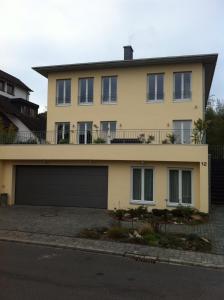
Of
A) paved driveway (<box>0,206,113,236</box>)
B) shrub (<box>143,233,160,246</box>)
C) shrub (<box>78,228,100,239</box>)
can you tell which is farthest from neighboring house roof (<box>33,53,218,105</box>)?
shrub (<box>143,233,160,246</box>)

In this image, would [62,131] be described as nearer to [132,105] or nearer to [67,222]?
[132,105]

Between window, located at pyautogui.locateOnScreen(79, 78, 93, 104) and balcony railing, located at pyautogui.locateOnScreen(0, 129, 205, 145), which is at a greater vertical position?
window, located at pyautogui.locateOnScreen(79, 78, 93, 104)

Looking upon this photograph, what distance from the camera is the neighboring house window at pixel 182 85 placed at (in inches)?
830

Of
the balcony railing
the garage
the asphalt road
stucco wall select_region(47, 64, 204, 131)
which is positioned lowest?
the asphalt road

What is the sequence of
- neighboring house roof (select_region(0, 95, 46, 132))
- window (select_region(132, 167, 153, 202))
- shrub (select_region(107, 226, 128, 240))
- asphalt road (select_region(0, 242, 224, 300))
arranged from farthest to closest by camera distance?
neighboring house roof (select_region(0, 95, 46, 132)) → window (select_region(132, 167, 153, 202)) → shrub (select_region(107, 226, 128, 240)) → asphalt road (select_region(0, 242, 224, 300))

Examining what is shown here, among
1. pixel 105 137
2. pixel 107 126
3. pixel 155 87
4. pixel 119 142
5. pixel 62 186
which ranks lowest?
pixel 62 186

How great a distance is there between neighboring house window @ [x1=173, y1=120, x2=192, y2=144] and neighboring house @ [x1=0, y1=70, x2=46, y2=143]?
825 centimetres

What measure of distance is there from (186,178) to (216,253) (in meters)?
7.60

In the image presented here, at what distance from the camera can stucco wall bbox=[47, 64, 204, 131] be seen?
20.9 m

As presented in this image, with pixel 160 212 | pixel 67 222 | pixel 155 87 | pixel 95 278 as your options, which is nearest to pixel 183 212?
pixel 160 212

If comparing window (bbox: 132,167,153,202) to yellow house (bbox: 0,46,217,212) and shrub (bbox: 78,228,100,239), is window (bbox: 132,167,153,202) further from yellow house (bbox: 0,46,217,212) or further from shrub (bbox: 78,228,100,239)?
shrub (bbox: 78,228,100,239)

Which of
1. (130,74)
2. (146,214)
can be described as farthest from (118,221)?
(130,74)

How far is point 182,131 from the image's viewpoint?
20.6m

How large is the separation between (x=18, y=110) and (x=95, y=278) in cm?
3100
